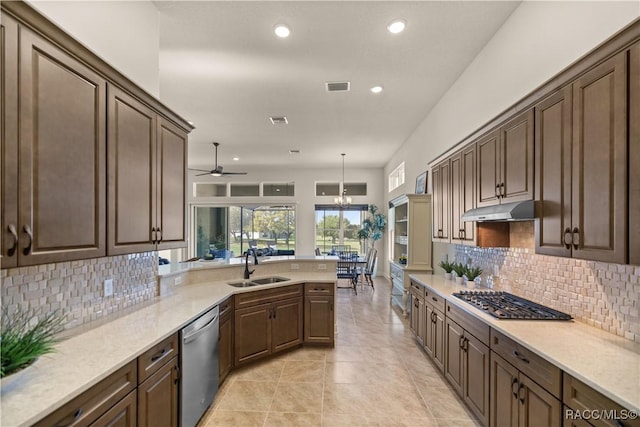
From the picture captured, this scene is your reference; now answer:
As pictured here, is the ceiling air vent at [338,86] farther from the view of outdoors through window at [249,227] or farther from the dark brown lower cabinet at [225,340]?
the view of outdoors through window at [249,227]

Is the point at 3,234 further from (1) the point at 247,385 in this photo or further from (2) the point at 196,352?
(1) the point at 247,385

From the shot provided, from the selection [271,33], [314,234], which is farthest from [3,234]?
[314,234]

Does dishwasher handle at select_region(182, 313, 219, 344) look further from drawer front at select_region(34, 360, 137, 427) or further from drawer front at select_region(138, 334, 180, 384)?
drawer front at select_region(34, 360, 137, 427)

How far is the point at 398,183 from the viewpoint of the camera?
7.34 m

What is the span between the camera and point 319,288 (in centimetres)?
377

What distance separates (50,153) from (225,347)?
224cm

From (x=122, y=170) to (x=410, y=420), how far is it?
286 centimetres

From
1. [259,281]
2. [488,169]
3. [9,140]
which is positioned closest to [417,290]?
[488,169]

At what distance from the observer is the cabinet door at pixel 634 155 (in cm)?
130

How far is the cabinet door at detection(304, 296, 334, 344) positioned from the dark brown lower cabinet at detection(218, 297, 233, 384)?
3.44 ft

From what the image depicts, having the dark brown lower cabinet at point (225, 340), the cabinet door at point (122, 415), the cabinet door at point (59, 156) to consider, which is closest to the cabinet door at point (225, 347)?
the dark brown lower cabinet at point (225, 340)

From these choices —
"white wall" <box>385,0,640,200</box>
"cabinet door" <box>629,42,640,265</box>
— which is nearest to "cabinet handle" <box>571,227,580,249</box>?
"cabinet door" <box>629,42,640,265</box>

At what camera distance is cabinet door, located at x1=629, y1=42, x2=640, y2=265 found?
1303 millimetres

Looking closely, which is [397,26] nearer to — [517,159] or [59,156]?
[517,159]
